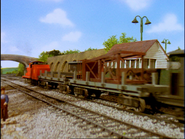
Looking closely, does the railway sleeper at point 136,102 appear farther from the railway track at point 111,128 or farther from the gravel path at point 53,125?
the railway track at point 111,128

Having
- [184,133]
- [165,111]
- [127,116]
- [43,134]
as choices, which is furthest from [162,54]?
[43,134]

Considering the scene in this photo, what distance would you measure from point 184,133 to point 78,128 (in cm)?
361

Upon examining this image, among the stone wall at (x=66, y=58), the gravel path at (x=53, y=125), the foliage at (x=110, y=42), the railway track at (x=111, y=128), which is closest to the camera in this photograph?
the railway track at (x=111, y=128)

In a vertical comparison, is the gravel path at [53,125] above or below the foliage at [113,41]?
below

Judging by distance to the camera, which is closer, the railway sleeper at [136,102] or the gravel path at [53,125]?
the gravel path at [53,125]

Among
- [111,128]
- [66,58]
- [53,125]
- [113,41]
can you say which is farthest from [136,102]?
[66,58]

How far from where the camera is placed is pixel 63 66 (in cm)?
3834

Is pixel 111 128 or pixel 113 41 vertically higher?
pixel 113 41

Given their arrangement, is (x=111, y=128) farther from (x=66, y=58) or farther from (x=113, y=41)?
(x=66, y=58)

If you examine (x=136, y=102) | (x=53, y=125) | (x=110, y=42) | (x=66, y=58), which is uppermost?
(x=110, y=42)

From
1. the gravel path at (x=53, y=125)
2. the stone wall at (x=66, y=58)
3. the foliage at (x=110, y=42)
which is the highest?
the foliage at (x=110, y=42)

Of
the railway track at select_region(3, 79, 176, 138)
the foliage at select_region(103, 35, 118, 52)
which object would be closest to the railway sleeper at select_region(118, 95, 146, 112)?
the railway track at select_region(3, 79, 176, 138)

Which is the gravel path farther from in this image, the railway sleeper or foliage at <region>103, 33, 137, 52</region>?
foliage at <region>103, 33, 137, 52</region>

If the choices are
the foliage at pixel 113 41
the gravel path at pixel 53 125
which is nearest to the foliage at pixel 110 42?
the foliage at pixel 113 41
